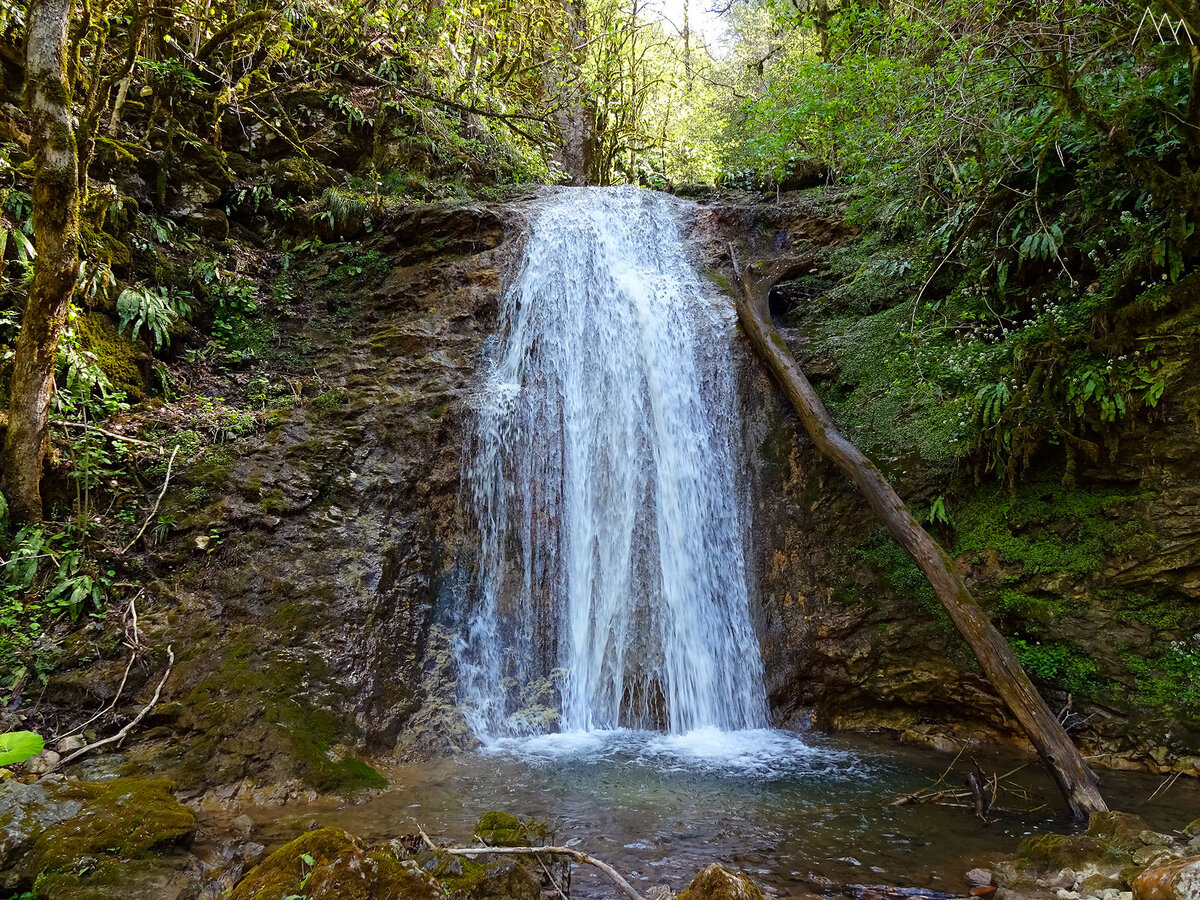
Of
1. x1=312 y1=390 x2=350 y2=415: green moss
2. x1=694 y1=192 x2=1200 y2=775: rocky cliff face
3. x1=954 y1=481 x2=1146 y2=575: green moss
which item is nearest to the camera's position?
x1=694 y1=192 x2=1200 y2=775: rocky cliff face

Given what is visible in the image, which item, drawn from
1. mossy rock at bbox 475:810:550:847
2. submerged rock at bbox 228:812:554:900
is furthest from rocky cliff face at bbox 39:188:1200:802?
submerged rock at bbox 228:812:554:900

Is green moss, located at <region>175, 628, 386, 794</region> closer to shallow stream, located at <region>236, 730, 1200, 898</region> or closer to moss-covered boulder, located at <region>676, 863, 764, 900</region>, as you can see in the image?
shallow stream, located at <region>236, 730, 1200, 898</region>

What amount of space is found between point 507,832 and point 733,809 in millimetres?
1787

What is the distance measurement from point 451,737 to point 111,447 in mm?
4213

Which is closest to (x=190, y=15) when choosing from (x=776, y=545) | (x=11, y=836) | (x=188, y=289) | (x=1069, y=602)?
(x=188, y=289)

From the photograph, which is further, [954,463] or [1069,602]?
[954,463]

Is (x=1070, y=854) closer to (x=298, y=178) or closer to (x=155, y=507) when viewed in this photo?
(x=155, y=507)

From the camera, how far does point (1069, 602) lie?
514 centimetres

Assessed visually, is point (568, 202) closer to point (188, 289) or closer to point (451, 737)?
point (188, 289)

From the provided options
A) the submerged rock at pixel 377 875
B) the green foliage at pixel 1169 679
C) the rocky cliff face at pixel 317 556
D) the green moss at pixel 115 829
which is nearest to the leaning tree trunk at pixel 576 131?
the rocky cliff face at pixel 317 556

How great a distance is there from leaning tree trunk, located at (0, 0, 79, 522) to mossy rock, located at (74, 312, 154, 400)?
3.45 feet

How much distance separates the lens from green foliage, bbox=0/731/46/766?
6.73ft

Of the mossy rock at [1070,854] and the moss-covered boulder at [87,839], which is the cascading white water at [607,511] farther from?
the mossy rock at [1070,854]

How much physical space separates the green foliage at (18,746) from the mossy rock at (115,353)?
206 inches
